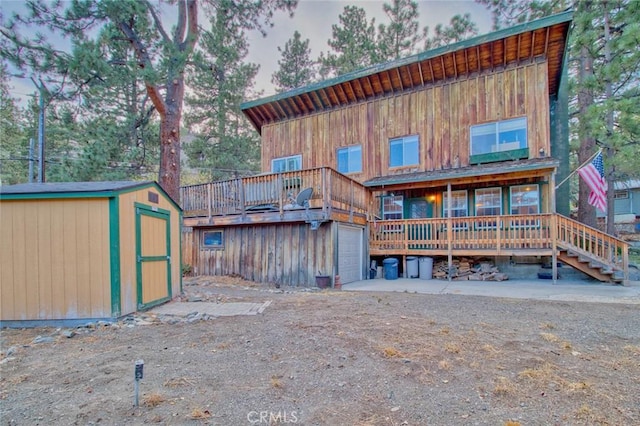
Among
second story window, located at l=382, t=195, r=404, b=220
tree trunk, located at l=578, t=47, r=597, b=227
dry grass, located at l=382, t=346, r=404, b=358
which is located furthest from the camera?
second story window, located at l=382, t=195, r=404, b=220

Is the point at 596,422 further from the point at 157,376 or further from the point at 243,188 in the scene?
the point at 243,188

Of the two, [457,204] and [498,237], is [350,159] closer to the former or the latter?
[457,204]

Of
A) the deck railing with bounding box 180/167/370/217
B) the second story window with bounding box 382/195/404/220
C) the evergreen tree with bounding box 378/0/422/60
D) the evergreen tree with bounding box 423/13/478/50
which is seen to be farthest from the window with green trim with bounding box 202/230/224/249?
the evergreen tree with bounding box 423/13/478/50

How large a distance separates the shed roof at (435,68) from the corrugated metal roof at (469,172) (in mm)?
3657

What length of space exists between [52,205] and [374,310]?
5.70 meters

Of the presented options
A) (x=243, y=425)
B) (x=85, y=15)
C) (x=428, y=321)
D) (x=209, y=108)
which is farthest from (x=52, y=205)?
(x=209, y=108)

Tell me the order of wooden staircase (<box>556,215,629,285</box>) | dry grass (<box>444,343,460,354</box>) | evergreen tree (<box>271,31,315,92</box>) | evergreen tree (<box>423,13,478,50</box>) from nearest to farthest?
dry grass (<box>444,343,460,354</box>) → wooden staircase (<box>556,215,629,285</box>) → evergreen tree (<box>423,13,478,50</box>) → evergreen tree (<box>271,31,315,92</box>)

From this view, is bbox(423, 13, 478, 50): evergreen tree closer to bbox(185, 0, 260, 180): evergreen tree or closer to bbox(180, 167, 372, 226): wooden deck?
bbox(185, 0, 260, 180): evergreen tree

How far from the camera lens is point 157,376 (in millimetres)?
3156

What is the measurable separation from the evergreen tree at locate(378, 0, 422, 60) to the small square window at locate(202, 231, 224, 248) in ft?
49.1

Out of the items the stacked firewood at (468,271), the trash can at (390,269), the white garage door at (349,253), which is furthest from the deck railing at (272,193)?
the stacked firewood at (468,271)

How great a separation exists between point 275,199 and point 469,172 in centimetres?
633

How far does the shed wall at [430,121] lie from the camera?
10.8m

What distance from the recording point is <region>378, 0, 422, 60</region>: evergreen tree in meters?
18.8
